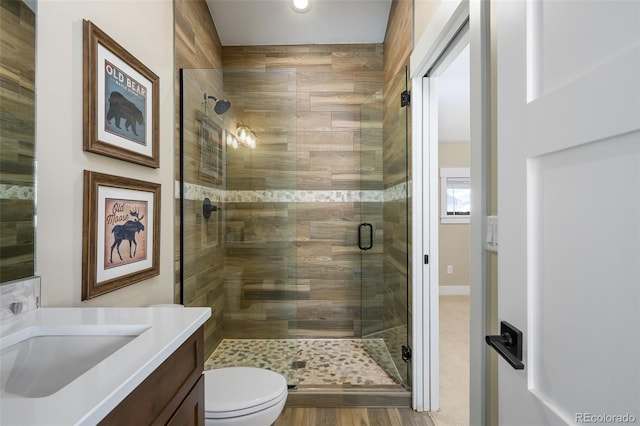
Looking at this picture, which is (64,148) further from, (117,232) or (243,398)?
(243,398)

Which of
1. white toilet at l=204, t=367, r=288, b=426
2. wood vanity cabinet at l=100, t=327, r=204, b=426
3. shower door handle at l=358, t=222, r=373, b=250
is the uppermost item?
shower door handle at l=358, t=222, r=373, b=250

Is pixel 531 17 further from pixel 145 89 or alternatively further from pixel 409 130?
pixel 145 89

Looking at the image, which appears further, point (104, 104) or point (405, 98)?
point (405, 98)

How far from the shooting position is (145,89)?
68.3 inches

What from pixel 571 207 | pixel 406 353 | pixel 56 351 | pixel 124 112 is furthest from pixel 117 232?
pixel 406 353

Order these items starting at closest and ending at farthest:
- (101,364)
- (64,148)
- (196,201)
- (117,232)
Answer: (101,364) → (64,148) → (117,232) → (196,201)

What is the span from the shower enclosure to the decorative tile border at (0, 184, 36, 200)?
42.7 inches

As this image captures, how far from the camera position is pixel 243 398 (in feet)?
4.68

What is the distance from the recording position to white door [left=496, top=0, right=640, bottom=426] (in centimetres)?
46

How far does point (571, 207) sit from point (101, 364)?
956mm

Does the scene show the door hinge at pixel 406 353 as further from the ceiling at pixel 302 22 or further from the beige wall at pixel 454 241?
the beige wall at pixel 454 241

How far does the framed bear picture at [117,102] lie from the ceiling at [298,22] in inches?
48.6

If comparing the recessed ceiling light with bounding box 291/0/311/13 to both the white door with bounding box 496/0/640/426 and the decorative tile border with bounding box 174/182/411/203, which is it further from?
the white door with bounding box 496/0/640/426

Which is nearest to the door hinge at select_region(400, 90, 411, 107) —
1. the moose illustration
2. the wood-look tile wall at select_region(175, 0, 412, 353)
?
the wood-look tile wall at select_region(175, 0, 412, 353)
